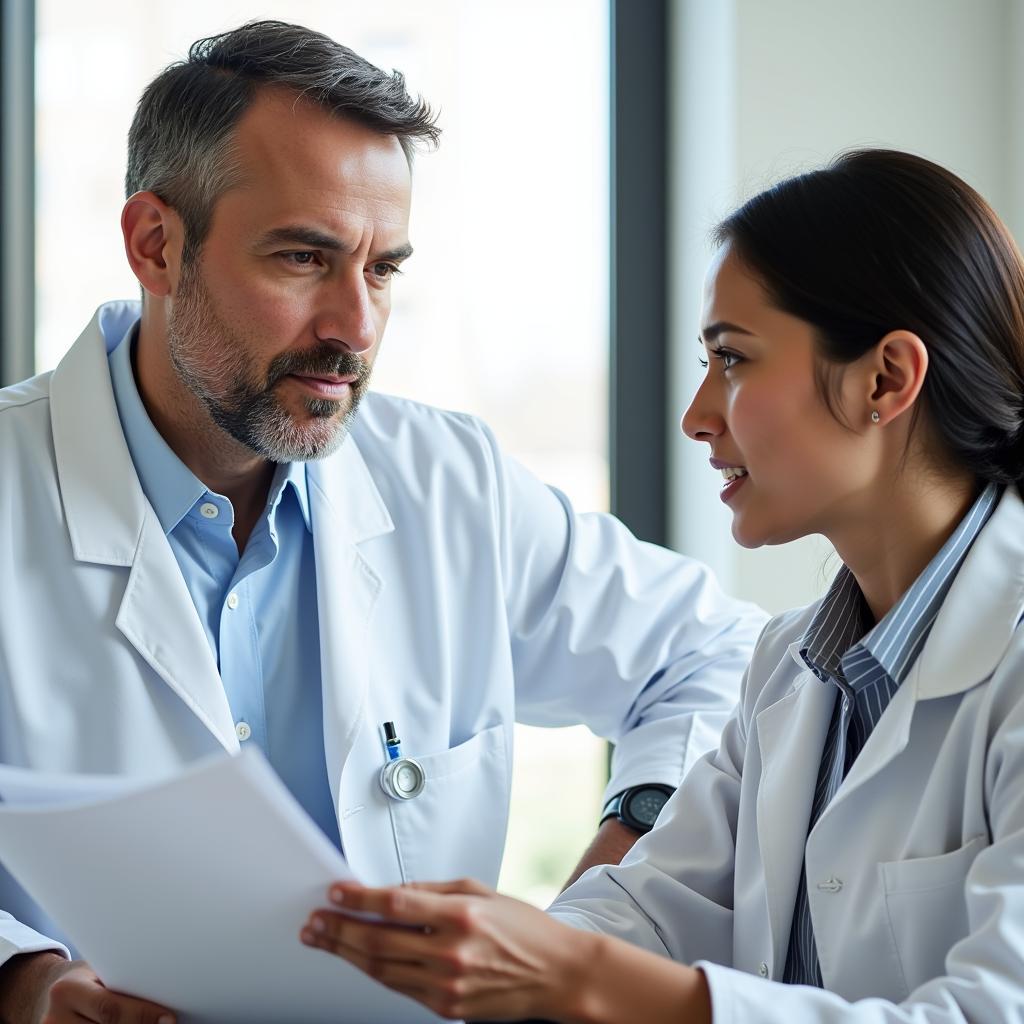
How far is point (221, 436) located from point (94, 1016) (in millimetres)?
702

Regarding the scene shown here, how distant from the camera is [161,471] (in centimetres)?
148

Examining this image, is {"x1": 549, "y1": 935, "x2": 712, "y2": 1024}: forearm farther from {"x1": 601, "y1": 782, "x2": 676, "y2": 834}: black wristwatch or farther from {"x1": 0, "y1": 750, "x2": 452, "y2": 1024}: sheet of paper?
{"x1": 601, "y1": 782, "x2": 676, "y2": 834}: black wristwatch

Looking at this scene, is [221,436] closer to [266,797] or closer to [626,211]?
[266,797]

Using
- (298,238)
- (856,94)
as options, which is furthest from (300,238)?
(856,94)

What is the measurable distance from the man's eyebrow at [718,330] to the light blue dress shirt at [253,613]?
586mm

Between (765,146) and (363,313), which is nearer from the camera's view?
(363,313)

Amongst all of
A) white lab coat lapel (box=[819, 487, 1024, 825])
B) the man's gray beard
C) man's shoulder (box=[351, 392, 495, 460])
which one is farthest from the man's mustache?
white lab coat lapel (box=[819, 487, 1024, 825])

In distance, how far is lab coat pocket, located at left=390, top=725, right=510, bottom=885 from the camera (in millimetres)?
1469

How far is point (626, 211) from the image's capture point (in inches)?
87.4

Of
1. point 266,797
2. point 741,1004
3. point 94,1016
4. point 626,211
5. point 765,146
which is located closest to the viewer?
point 266,797

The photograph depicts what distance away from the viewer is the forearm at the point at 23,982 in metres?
1.17

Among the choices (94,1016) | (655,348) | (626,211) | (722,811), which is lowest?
(94,1016)

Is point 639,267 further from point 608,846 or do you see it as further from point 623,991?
point 623,991

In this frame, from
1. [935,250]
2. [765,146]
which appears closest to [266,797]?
[935,250]
